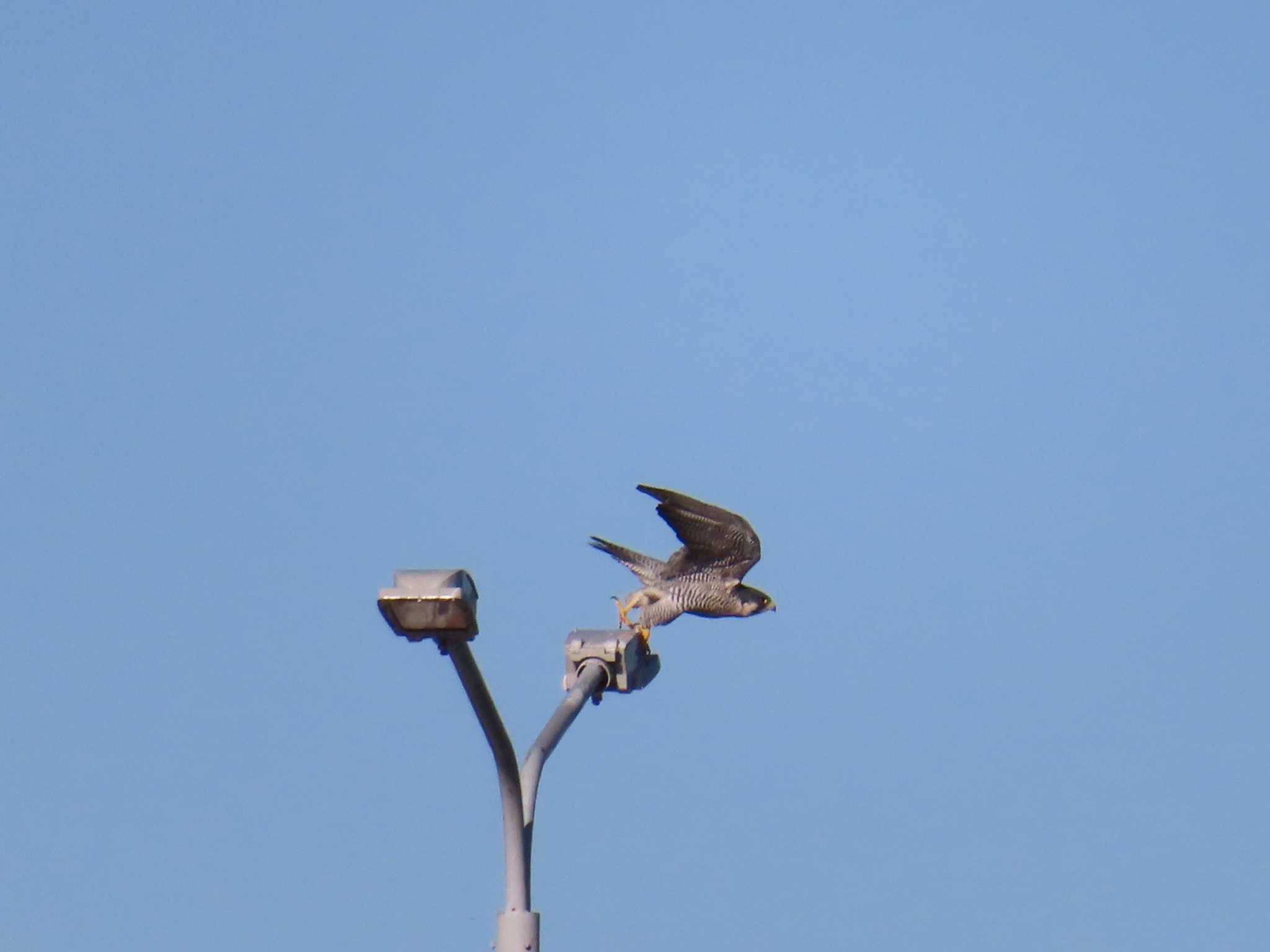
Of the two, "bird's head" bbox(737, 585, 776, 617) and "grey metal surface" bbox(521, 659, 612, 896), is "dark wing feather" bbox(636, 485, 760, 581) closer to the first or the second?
"bird's head" bbox(737, 585, 776, 617)

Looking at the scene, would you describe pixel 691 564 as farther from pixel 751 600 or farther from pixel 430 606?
pixel 430 606

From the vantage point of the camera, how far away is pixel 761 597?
16422 mm

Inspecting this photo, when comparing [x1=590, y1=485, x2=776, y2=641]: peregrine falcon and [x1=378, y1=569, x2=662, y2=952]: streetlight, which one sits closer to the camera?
[x1=378, y1=569, x2=662, y2=952]: streetlight

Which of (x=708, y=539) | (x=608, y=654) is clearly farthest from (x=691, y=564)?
(x=608, y=654)

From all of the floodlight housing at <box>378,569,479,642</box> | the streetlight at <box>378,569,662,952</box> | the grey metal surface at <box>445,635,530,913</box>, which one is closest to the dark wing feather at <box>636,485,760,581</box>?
the streetlight at <box>378,569,662,952</box>

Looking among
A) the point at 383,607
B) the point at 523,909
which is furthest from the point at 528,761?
the point at 383,607

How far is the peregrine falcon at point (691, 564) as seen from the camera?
47.7 ft

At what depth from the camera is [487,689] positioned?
6965mm

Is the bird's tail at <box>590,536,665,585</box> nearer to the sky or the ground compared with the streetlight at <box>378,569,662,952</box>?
nearer to the sky

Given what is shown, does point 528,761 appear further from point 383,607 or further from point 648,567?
point 648,567

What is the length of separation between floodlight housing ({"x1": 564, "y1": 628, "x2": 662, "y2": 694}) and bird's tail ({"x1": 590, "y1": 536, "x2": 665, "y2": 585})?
6.09m

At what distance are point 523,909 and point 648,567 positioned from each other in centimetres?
770

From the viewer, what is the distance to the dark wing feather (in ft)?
47.5

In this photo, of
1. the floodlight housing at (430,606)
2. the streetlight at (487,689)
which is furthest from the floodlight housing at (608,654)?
the floodlight housing at (430,606)
